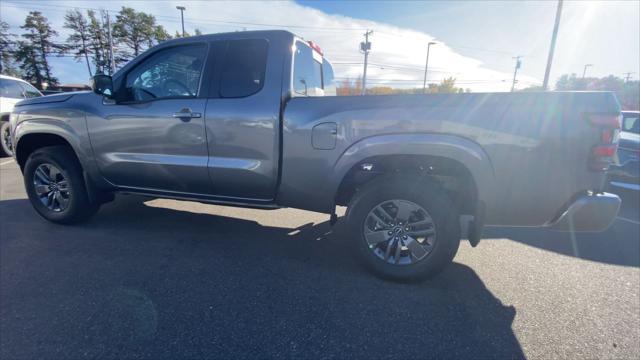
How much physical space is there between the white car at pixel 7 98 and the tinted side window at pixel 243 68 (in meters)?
7.27

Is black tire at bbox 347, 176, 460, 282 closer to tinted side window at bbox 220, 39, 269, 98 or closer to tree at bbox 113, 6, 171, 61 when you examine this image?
tinted side window at bbox 220, 39, 269, 98

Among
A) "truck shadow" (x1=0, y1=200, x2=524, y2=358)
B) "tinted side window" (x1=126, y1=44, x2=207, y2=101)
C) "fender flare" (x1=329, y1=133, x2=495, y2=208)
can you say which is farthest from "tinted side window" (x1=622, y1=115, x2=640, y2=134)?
"tinted side window" (x1=126, y1=44, x2=207, y2=101)

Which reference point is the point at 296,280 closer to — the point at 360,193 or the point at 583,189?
the point at 360,193

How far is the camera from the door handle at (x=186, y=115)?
284 centimetres

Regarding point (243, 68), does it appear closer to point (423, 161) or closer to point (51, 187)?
point (423, 161)

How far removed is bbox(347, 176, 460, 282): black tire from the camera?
95.5 inches

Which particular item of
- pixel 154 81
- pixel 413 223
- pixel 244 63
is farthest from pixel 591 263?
pixel 154 81

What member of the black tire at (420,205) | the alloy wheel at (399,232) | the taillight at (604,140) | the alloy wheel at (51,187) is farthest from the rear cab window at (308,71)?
the alloy wheel at (51,187)

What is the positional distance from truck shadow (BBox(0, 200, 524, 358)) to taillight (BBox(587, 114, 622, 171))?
1215 millimetres

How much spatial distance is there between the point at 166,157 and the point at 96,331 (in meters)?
1.61

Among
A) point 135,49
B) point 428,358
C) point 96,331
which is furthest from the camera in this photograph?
point 135,49

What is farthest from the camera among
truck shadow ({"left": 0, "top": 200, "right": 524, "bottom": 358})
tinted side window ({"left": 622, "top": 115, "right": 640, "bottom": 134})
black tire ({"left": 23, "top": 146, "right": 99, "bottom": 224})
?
tinted side window ({"left": 622, "top": 115, "right": 640, "bottom": 134})

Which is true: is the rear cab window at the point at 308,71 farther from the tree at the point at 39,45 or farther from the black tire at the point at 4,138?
the tree at the point at 39,45

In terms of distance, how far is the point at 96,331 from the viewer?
1970 mm
